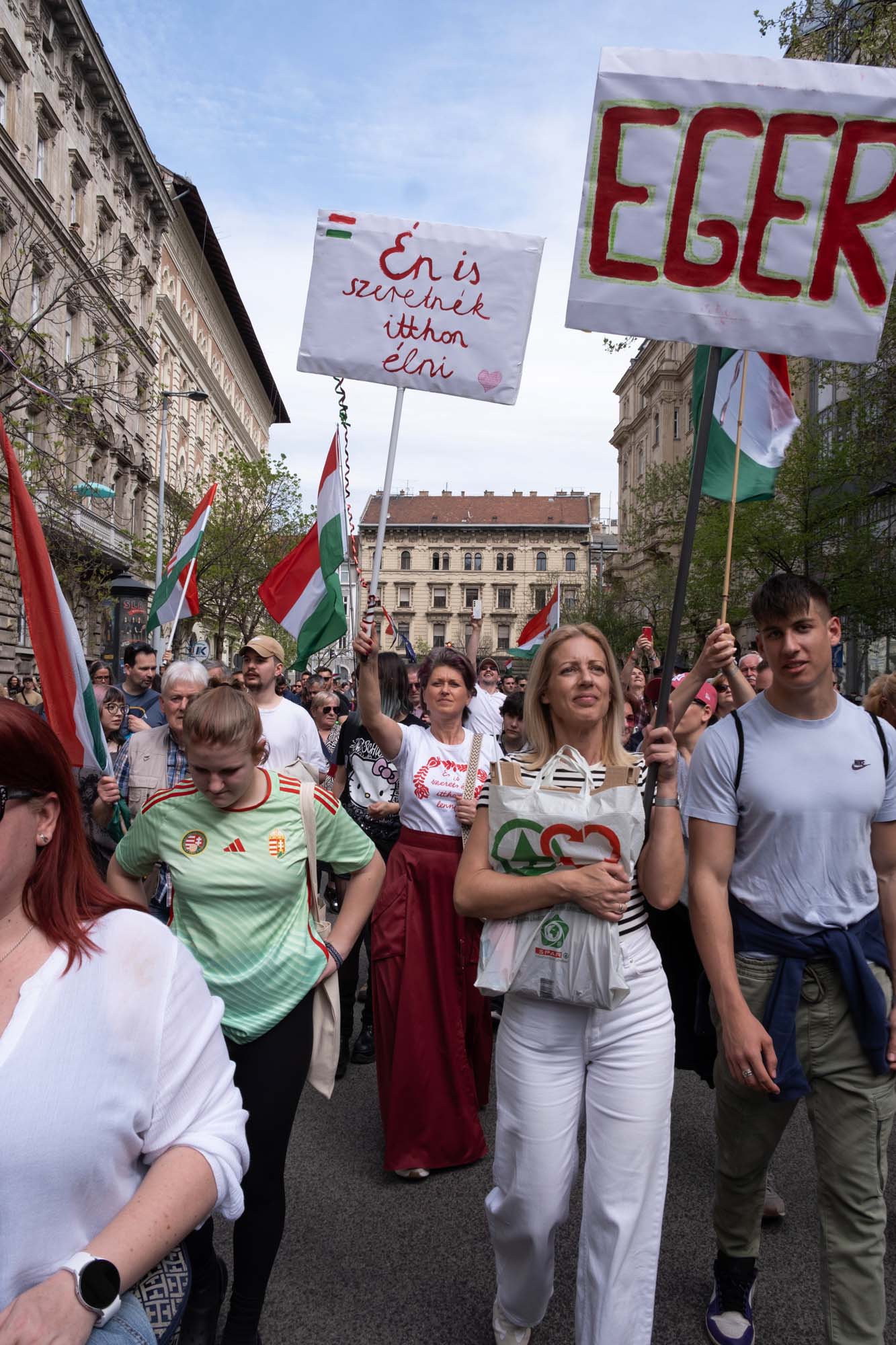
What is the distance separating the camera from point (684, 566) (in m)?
3.11

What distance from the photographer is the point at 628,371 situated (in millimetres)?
71562

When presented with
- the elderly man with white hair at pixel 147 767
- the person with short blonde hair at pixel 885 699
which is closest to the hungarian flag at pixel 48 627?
the elderly man with white hair at pixel 147 767

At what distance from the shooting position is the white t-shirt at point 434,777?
4652 millimetres

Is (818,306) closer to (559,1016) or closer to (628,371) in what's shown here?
(559,1016)

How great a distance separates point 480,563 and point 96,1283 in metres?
97.6

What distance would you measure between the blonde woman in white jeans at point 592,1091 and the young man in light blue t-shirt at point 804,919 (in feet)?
0.59

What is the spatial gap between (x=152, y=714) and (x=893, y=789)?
5.38 metres

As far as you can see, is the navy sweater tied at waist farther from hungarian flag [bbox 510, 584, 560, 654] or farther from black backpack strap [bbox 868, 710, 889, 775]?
hungarian flag [bbox 510, 584, 560, 654]

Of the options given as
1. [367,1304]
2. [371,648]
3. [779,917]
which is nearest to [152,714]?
[371,648]

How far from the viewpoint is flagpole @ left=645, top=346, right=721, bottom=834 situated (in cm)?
298

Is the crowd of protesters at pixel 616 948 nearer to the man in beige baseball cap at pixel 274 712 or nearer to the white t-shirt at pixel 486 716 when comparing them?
the man in beige baseball cap at pixel 274 712

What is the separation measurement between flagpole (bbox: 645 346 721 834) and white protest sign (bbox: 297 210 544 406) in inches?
85.3

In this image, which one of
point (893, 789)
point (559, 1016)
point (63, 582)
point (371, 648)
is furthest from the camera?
point (63, 582)

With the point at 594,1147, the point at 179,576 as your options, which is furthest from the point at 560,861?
the point at 179,576
